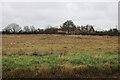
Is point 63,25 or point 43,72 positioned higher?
point 63,25

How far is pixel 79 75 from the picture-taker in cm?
1029

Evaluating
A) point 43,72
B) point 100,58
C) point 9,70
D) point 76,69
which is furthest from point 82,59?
point 9,70

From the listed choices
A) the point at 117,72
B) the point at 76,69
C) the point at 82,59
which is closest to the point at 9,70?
the point at 76,69

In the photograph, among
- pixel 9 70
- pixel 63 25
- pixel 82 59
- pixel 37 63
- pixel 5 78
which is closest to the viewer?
pixel 5 78

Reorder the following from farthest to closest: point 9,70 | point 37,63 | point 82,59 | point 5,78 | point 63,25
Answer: point 63,25
point 82,59
point 37,63
point 9,70
point 5,78

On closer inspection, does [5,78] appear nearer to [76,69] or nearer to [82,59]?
[76,69]

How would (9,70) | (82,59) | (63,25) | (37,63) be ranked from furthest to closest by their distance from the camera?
(63,25) → (82,59) → (37,63) → (9,70)

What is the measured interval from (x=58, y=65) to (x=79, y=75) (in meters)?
1.29

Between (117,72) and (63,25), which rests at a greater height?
(63,25)

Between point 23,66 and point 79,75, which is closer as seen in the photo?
point 79,75

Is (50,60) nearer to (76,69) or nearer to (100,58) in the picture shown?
(76,69)

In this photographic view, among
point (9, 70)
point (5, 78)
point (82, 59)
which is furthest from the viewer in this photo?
point (82, 59)

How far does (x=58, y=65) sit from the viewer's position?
1113cm

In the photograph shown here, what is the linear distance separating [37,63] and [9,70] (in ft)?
5.35
